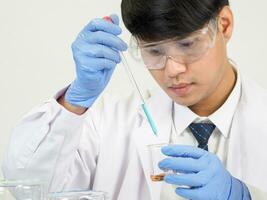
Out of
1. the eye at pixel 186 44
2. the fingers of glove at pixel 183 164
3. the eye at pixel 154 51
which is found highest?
the eye at pixel 186 44

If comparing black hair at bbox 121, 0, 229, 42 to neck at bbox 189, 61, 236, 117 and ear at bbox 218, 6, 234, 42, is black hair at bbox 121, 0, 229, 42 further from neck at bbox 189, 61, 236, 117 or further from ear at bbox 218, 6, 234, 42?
neck at bbox 189, 61, 236, 117

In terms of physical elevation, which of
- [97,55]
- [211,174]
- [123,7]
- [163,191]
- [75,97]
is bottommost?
[163,191]

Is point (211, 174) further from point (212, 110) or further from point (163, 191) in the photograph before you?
point (212, 110)

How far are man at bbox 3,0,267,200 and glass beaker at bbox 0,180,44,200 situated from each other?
0.35 meters

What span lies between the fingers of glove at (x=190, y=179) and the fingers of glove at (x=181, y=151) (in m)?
0.05

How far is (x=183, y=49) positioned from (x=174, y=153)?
0.32m

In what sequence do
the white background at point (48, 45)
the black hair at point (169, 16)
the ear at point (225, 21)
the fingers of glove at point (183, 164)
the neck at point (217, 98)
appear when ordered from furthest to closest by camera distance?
the white background at point (48, 45) → the neck at point (217, 98) → the ear at point (225, 21) → the black hair at point (169, 16) → the fingers of glove at point (183, 164)

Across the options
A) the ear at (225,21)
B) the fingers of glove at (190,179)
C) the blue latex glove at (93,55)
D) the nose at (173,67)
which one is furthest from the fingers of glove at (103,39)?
the fingers of glove at (190,179)

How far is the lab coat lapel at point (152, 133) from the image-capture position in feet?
5.55

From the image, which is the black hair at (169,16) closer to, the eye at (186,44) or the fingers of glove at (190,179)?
the eye at (186,44)

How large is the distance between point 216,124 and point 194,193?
39 centimetres

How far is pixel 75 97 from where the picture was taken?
1.55 metres

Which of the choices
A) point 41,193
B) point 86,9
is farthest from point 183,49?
point 86,9

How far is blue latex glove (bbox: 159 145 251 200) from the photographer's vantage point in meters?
1.35
